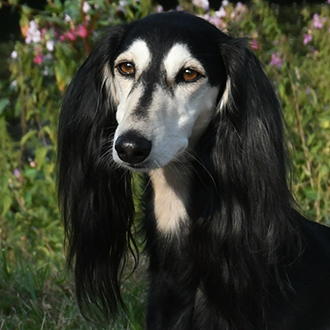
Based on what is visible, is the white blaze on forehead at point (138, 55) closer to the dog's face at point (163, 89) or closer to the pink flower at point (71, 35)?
the dog's face at point (163, 89)

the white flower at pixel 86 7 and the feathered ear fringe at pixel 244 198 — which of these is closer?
the feathered ear fringe at pixel 244 198

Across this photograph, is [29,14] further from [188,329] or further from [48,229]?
[188,329]

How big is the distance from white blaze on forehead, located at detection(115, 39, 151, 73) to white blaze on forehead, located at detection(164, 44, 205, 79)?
0.07 metres

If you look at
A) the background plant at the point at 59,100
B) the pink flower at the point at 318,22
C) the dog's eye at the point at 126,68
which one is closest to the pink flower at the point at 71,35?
the background plant at the point at 59,100

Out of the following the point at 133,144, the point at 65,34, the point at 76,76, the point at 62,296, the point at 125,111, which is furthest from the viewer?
the point at 65,34

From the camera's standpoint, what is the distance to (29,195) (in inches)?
188

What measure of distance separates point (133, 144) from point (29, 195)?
2.43 m

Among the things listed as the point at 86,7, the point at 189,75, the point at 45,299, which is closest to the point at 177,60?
the point at 189,75

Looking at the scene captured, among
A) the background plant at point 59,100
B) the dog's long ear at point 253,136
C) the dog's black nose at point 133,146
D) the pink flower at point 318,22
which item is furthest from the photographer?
the pink flower at point 318,22

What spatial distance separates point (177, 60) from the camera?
2.67m

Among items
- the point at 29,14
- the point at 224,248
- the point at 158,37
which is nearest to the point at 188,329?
the point at 224,248

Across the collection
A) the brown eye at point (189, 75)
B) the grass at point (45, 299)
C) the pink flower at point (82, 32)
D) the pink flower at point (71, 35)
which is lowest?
the grass at point (45, 299)

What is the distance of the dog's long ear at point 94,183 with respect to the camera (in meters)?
2.99

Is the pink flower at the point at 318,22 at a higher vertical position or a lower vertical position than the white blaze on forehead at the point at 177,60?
higher
